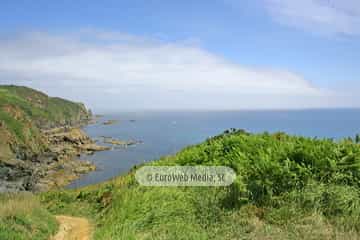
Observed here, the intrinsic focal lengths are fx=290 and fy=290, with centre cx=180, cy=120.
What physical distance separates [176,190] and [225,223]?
1.69 metres

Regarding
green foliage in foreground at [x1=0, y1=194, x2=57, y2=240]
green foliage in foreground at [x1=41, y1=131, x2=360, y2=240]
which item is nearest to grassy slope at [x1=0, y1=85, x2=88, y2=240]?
green foliage in foreground at [x1=0, y1=194, x2=57, y2=240]

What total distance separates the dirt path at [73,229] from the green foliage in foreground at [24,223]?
0.21 meters

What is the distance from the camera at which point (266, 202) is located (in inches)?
204

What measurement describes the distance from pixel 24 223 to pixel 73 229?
3.80 feet

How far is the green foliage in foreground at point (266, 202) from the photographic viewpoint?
4.43m

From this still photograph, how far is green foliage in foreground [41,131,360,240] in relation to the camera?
443 centimetres

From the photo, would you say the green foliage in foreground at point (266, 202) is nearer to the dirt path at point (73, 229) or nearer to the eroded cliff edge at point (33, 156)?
the dirt path at point (73, 229)

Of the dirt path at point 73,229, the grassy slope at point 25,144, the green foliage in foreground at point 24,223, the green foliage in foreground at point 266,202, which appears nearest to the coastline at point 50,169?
the grassy slope at point 25,144

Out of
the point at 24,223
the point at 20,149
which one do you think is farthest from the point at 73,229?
the point at 20,149

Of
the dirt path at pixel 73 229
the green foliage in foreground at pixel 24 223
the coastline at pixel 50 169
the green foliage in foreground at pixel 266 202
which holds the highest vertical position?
the green foliage in foreground at pixel 266 202

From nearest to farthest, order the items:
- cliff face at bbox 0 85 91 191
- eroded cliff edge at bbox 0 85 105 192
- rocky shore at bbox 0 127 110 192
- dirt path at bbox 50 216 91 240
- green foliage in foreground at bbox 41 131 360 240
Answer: green foliage in foreground at bbox 41 131 360 240
dirt path at bbox 50 216 91 240
rocky shore at bbox 0 127 110 192
cliff face at bbox 0 85 91 191
eroded cliff edge at bbox 0 85 105 192

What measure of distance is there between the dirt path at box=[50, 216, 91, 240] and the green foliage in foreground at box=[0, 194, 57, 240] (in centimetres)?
21

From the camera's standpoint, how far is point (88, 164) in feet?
145

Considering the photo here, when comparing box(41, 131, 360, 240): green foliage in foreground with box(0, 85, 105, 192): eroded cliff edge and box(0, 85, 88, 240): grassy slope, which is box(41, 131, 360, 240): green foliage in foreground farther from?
→ box(0, 85, 105, 192): eroded cliff edge
